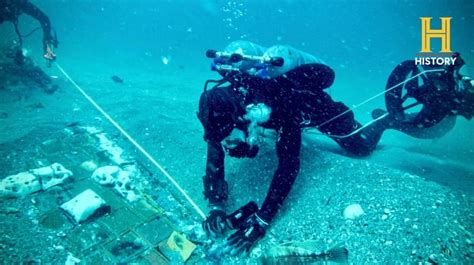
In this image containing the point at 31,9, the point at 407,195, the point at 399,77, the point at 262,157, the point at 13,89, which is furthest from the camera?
the point at 31,9

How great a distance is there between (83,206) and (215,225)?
1.67 metres

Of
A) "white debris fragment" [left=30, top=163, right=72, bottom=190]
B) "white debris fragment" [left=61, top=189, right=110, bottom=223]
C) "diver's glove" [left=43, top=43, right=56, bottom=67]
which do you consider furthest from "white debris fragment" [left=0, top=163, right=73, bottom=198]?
"diver's glove" [left=43, top=43, right=56, bottom=67]

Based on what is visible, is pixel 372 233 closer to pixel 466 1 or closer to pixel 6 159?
pixel 6 159

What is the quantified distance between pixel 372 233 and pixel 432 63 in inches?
151

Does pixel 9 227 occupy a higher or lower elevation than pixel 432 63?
lower

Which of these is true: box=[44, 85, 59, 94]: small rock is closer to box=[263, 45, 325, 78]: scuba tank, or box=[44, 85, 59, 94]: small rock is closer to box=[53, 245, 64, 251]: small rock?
box=[53, 245, 64, 251]: small rock

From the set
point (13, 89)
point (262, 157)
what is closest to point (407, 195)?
point (262, 157)

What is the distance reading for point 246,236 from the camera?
2773mm

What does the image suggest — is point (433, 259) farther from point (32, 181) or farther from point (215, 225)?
point (32, 181)

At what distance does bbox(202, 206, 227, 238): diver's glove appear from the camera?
2.90 metres

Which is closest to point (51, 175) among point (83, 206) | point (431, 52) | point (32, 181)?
point (32, 181)

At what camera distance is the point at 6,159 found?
395cm

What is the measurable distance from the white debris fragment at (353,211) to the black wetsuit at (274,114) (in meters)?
0.72

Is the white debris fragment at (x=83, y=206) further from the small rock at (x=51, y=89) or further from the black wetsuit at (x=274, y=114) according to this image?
the small rock at (x=51, y=89)
